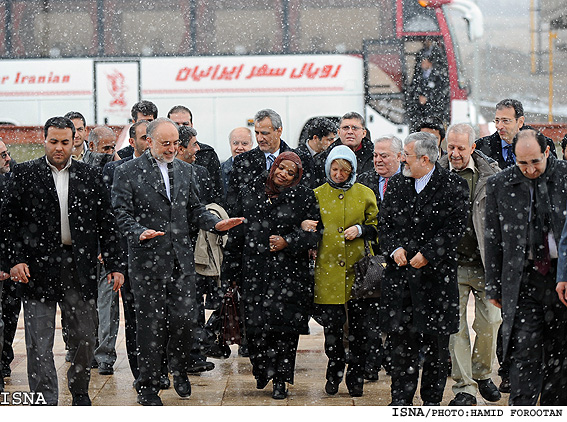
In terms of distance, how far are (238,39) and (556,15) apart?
19812 mm

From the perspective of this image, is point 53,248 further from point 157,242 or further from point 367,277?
point 367,277

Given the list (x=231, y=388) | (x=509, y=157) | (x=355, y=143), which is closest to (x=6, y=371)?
(x=231, y=388)

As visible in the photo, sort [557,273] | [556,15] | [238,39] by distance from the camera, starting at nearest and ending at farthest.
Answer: [557,273] < [238,39] < [556,15]

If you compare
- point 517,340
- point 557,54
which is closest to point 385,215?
point 517,340

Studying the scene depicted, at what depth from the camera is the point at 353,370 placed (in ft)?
21.1

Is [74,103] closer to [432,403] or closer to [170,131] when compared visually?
[170,131]

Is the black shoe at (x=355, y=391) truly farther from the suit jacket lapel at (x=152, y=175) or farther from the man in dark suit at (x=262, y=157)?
the suit jacket lapel at (x=152, y=175)

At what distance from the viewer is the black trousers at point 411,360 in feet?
18.9

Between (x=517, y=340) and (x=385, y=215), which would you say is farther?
(x=385, y=215)

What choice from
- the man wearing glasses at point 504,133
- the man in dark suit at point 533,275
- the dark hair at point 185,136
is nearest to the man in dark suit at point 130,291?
the dark hair at point 185,136

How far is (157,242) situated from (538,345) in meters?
2.50

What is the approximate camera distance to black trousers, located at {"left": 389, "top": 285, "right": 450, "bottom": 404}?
5.77 metres

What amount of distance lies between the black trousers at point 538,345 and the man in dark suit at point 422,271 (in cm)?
62

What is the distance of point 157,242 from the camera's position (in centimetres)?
605
